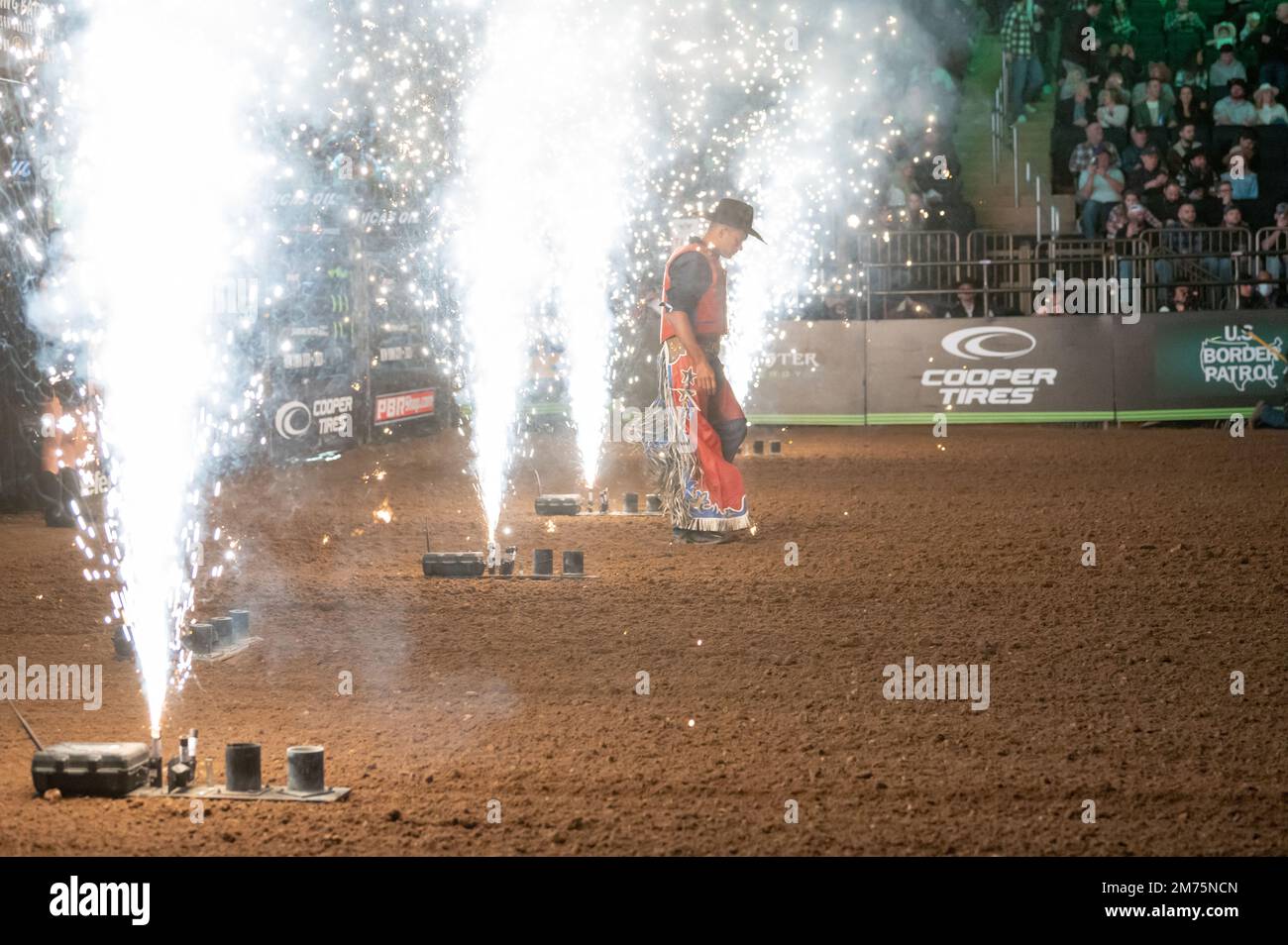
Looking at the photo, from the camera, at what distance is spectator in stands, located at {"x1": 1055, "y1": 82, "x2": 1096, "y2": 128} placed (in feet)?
82.7

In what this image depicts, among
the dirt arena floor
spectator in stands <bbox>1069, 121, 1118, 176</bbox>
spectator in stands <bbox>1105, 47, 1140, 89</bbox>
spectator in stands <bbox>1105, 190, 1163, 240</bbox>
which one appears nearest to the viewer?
the dirt arena floor

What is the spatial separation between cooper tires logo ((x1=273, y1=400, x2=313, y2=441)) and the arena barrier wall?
281 inches

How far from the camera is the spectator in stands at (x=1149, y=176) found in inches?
921

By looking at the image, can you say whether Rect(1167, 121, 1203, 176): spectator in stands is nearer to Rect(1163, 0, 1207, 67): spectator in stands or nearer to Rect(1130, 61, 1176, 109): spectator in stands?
Rect(1130, 61, 1176, 109): spectator in stands

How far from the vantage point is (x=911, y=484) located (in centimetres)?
1527

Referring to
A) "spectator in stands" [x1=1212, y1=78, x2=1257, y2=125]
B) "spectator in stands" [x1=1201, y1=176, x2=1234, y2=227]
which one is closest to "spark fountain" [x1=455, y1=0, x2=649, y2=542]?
"spectator in stands" [x1=1201, y1=176, x2=1234, y2=227]

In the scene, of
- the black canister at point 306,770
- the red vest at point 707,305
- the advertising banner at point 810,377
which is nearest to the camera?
the black canister at point 306,770

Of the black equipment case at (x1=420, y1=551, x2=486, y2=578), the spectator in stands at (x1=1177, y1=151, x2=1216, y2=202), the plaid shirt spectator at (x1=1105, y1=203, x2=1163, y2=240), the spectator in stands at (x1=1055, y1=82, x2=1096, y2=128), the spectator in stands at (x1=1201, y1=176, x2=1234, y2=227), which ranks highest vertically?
the spectator in stands at (x1=1055, y1=82, x2=1096, y2=128)

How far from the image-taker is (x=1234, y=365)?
855 inches

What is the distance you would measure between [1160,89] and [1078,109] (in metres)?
1.25

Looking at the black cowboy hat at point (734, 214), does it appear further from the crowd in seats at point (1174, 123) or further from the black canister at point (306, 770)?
the crowd in seats at point (1174, 123)

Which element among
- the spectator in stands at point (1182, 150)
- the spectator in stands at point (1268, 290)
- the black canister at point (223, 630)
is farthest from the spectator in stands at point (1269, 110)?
the black canister at point (223, 630)

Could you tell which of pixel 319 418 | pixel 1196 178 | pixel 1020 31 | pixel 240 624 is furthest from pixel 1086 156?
pixel 240 624

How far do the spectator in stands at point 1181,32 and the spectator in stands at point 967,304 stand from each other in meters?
6.59
